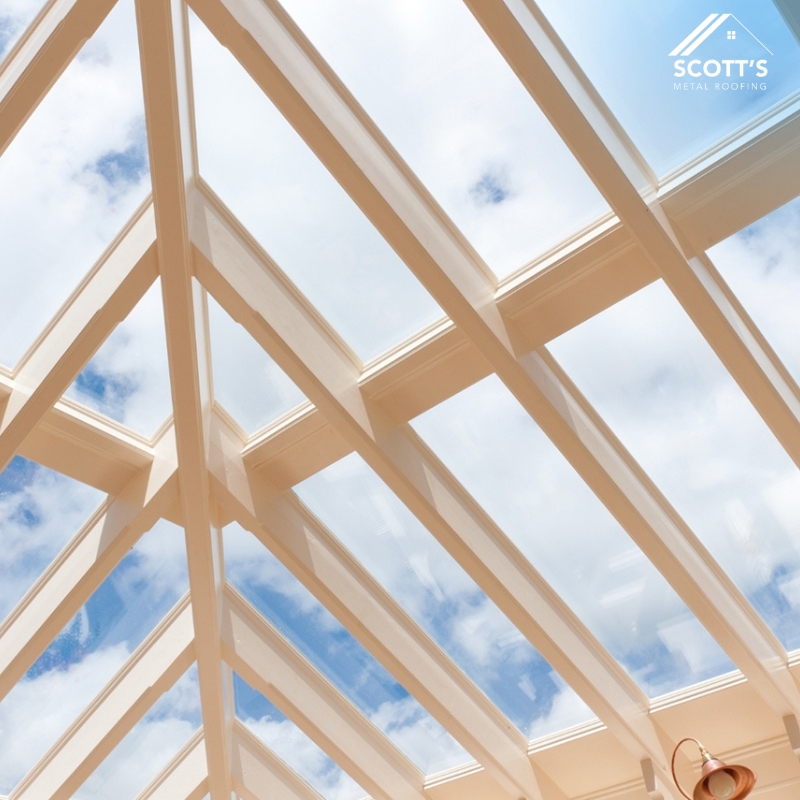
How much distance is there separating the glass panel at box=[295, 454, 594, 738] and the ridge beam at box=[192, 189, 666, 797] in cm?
39

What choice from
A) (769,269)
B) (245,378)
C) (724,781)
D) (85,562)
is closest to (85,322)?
(245,378)

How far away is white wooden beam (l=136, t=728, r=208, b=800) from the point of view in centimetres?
626

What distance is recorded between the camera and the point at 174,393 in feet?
13.0

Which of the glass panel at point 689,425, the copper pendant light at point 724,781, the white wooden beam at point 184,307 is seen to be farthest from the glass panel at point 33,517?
the copper pendant light at point 724,781

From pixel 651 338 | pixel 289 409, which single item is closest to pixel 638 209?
pixel 651 338

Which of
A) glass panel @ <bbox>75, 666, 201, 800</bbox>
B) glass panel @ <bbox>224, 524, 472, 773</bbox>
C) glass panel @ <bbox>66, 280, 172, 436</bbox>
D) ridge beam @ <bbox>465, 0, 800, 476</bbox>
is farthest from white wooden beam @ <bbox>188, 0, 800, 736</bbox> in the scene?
glass panel @ <bbox>75, 666, 201, 800</bbox>

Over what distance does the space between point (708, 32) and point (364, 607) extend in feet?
11.0

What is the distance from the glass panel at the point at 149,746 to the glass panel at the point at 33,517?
1.54m

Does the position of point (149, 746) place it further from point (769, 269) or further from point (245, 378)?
point (769, 269)

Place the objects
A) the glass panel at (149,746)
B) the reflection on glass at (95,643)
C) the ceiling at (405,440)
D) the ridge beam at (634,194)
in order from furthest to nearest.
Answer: the glass panel at (149,746) → the reflection on glass at (95,643) → the ceiling at (405,440) → the ridge beam at (634,194)

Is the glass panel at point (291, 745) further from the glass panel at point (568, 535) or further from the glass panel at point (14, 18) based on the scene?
the glass panel at point (14, 18)

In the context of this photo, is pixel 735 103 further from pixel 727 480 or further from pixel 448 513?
pixel 448 513

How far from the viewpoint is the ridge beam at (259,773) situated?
6.17 m

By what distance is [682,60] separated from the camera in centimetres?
311
